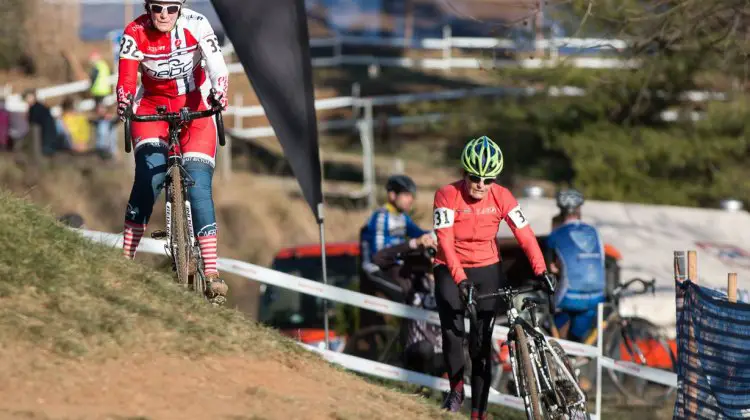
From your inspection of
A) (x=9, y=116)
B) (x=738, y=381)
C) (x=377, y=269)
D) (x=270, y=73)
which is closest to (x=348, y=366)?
(x=377, y=269)

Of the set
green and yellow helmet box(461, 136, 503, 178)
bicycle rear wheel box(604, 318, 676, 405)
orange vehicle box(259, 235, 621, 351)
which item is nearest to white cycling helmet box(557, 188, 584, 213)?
orange vehicle box(259, 235, 621, 351)

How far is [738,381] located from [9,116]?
18916 millimetres

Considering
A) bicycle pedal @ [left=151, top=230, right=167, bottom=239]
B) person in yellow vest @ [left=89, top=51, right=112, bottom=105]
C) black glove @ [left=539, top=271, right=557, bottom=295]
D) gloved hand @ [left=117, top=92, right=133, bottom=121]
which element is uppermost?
person in yellow vest @ [left=89, top=51, right=112, bottom=105]

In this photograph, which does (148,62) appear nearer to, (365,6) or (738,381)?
(738,381)

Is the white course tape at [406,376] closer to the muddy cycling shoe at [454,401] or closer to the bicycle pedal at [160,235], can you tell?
the muddy cycling shoe at [454,401]

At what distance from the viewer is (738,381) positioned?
413 inches

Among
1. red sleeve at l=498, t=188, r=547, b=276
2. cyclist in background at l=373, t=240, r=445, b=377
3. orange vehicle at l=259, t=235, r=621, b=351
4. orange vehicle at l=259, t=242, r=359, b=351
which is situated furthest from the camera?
orange vehicle at l=259, t=242, r=359, b=351

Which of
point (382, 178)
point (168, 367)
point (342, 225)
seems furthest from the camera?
point (382, 178)

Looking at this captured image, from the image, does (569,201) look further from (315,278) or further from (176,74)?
(176,74)

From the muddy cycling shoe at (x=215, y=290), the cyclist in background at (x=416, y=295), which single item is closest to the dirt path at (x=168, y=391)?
the muddy cycling shoe at (x=215, y=290)

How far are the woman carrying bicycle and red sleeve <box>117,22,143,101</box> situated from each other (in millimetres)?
2395

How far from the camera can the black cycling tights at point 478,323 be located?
10.8 m

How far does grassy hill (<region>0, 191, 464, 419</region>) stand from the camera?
26.6ft

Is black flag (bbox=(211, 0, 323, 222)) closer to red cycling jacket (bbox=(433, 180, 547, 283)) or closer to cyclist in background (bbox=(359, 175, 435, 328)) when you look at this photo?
cyclist in background (bbox=(359, 175, 435, 328))
